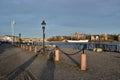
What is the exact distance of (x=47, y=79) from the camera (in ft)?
47.7

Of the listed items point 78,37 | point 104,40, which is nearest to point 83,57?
point 104,40

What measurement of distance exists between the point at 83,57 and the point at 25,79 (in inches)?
215

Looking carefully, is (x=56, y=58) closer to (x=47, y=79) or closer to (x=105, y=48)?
(x=47, y=79)

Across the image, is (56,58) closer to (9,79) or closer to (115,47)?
(9,79)

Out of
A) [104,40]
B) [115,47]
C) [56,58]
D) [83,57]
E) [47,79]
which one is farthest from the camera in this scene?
[104,40]

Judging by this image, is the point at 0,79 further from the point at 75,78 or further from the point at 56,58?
the point at 56,58

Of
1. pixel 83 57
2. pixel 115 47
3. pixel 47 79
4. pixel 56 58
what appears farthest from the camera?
pixel 115 47

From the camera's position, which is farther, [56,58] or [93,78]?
[56,58]

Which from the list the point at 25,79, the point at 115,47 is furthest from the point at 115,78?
the point at 115,47

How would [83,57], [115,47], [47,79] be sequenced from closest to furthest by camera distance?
[47,79] → [83,57] → [115,47]

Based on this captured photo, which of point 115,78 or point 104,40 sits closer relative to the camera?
point 115,78

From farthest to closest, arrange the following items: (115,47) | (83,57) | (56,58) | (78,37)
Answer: (78,37) < (115,47) < (56,58) < (83,57)

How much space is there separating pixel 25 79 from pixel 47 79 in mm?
1145

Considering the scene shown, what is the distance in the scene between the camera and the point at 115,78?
14930 mm
